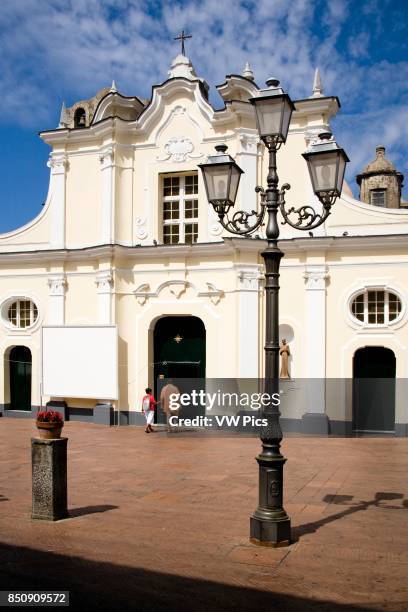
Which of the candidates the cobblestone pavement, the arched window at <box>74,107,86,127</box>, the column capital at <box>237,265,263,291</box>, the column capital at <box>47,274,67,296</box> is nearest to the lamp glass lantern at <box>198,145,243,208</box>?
the cobblestone pavement

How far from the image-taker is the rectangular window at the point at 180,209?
20438 millimetres

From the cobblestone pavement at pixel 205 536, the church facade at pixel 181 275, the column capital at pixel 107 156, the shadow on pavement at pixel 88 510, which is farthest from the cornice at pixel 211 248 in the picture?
the shadow on pavement at pixel 88 510

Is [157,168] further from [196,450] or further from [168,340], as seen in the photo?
[196,450]

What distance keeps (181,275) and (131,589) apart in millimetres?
14201

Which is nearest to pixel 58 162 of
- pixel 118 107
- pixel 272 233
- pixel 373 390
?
pixel 118 107

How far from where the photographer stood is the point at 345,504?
387 inches

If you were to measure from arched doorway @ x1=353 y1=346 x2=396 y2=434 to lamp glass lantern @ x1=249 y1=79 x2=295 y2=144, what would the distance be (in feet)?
37.8

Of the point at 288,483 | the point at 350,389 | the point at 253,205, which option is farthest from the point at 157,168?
the point at 288,483

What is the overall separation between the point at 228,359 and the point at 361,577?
12.9m

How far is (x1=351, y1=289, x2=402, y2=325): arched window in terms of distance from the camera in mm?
18312

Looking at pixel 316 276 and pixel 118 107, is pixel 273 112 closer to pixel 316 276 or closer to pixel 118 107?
pixel 316 276

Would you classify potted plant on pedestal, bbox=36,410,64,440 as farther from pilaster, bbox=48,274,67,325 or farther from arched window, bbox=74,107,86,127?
arched window, bbox=74,107,86,127

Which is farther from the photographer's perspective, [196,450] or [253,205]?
[253,205]

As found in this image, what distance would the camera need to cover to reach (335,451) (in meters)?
15.4
